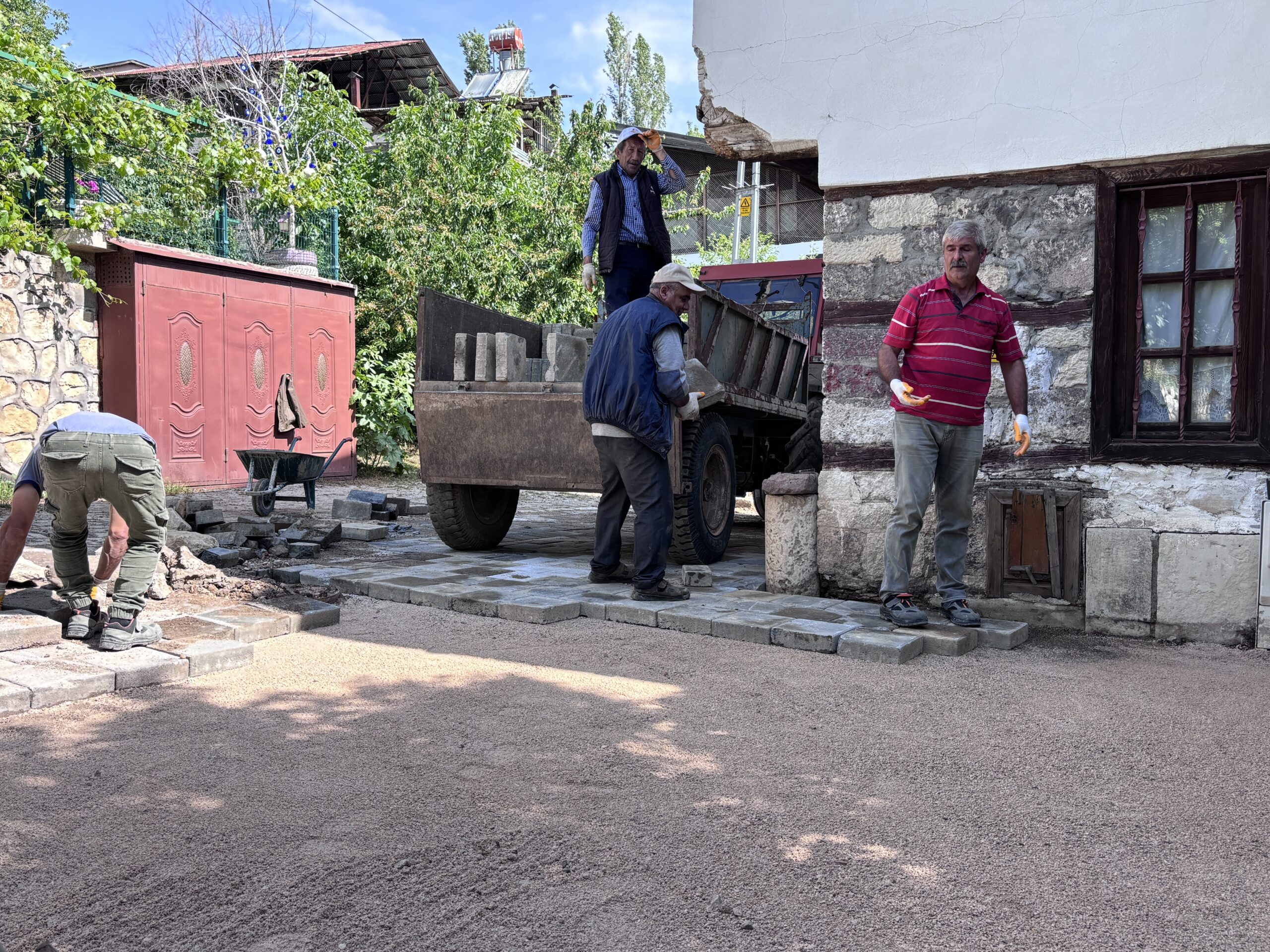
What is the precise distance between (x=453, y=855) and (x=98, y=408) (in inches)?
400

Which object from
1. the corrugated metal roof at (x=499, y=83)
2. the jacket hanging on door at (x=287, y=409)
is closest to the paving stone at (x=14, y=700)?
the jacket hanging on door at (x=287, y=409)

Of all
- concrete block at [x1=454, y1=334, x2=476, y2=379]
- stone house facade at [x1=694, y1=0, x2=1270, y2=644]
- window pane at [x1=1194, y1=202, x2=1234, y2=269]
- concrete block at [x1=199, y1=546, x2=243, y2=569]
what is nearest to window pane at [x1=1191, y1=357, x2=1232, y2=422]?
stone house facade at [x1=694, y1=0, x2=1270, y2=644]

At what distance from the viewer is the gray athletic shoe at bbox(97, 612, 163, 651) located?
394 centimetres

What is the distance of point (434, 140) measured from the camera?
16.5 meters

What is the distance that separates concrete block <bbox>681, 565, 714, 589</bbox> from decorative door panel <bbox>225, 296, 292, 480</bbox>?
25.1 feet

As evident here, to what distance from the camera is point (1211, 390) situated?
489 cm

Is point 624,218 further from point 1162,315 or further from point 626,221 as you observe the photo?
point 1162,315

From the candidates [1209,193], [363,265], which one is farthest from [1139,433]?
[363,265]

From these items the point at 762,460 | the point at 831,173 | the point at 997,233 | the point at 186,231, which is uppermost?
the point at 186,231

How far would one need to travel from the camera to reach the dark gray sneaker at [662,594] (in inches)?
207

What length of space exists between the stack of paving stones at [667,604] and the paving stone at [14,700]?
2117mm

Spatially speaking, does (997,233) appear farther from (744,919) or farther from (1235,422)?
(744,919)

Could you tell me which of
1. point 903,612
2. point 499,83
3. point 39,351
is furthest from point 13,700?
point 499,83

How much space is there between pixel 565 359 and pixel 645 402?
1.36 metres
